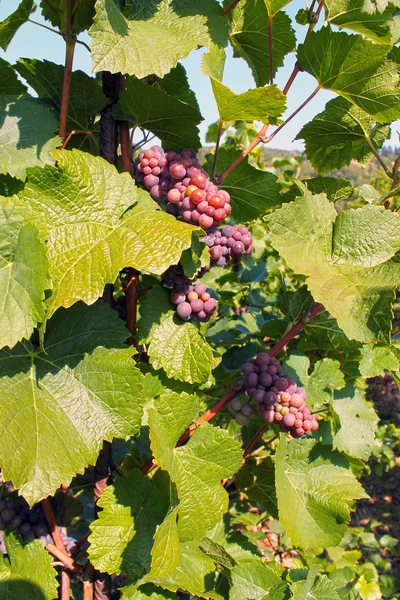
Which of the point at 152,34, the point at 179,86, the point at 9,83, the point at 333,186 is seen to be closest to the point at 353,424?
the point at 333,186

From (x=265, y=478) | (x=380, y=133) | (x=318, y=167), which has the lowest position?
(x=265, y=478)

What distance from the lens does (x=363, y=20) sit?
130 cm

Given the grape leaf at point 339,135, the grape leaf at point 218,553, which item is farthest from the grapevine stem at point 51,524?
the grape leaf at point 339,135

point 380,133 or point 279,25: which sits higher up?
point 279,25

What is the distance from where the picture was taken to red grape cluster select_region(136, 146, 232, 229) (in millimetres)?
1152

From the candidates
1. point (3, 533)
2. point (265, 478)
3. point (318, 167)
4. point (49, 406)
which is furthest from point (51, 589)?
point (318, 167)

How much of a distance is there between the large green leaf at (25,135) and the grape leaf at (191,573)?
1.08 meters

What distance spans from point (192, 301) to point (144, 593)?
0.78 meters

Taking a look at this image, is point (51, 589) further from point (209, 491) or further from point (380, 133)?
point (380, 133)

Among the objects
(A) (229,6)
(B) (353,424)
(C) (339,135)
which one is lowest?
(B) (353,424)

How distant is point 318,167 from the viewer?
175 cm

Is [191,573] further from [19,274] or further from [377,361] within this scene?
[19,274]

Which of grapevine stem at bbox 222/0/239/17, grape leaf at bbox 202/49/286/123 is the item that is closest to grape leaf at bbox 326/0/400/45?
grapevine stem at bbox 222/0/239/17

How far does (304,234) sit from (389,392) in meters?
6.53
